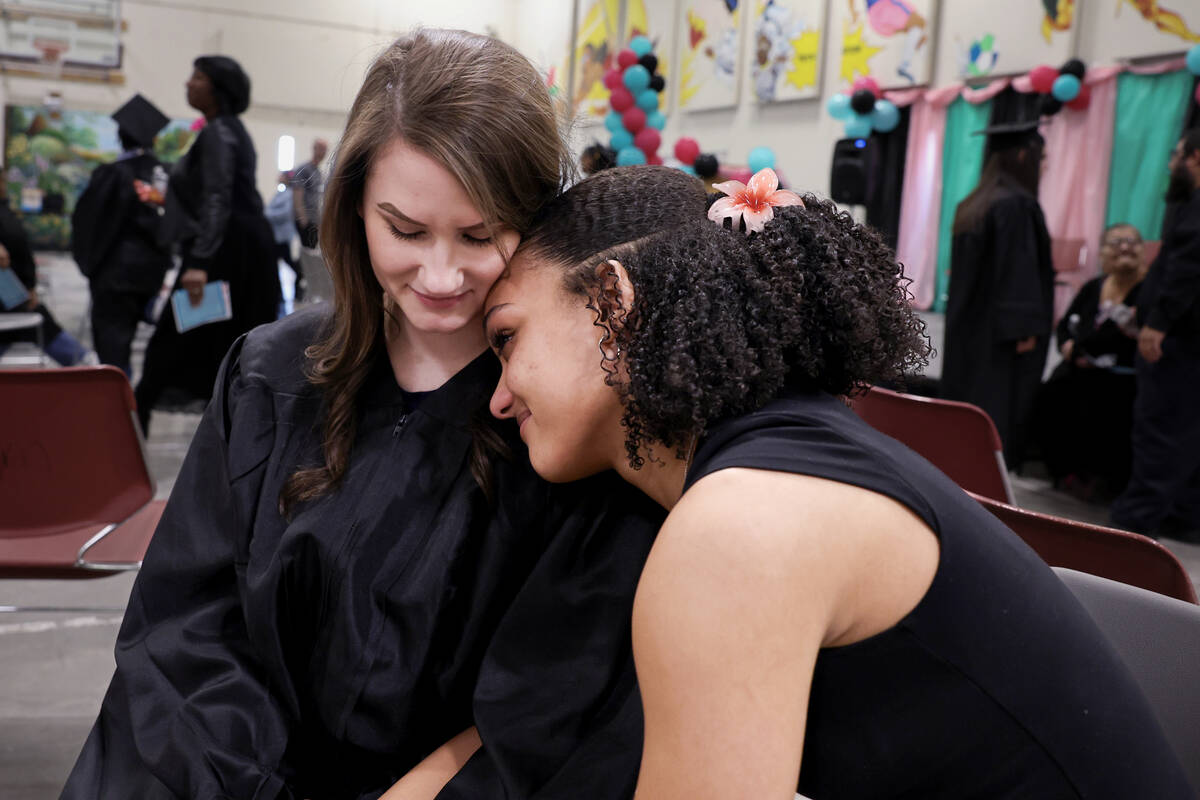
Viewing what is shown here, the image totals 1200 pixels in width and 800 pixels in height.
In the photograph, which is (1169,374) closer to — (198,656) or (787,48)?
(198,656)

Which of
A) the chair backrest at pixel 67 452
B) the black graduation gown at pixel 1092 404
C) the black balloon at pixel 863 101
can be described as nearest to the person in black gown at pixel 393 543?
the chair backrest at pixel 67 452

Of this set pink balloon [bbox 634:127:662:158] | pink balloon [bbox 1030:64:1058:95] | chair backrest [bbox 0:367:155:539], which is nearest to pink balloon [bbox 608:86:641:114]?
pink balloon [bbox 634:127:662:158]

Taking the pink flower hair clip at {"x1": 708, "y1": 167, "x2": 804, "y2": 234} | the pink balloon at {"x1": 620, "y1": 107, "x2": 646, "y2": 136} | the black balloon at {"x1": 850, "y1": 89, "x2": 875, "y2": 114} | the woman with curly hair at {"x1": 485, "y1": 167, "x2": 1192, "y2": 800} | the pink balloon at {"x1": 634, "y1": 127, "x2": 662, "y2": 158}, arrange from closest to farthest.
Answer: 1. the woman with curly hair at {"x1": 485, "y1": 167, "x2": 1192, "y2": 800}
2. the pink flower hair clip at {"x1": 708, "y1": 167, "x2": 804, "y2": 234}
3. the pink balloon at {"x1": 634, "y1": 127, "x2": 662, "y2": 158}
4. the pink balloon at {"x1": 620, "y1": 107, "x2": 646, "y2": 136}
5. the black balloon at {"x1": 850, "y1": 89, "x2": 875, "y2": 114}

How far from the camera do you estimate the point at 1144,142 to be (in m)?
5.38

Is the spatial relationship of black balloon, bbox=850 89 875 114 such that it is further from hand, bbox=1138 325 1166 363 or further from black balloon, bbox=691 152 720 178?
hand, bbox=1138 325 1166 363

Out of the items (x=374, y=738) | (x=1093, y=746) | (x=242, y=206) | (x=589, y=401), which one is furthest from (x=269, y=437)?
(x=242, y=206)

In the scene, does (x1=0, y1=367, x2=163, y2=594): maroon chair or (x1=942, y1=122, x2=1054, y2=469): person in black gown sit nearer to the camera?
(x1=0, y1=367, x2=163, y2=594): maroon chair

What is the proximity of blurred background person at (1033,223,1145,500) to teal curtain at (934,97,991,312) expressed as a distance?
1268mm

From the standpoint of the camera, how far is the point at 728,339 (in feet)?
2.93

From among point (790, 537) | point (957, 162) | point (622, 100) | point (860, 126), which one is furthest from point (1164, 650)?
point (860, 126)

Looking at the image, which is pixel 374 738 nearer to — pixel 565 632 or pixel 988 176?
pixel 565 632

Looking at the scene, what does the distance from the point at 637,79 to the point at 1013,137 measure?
2.53 metres

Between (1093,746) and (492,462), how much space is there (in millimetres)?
726

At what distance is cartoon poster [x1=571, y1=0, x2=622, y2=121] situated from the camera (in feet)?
35.9
